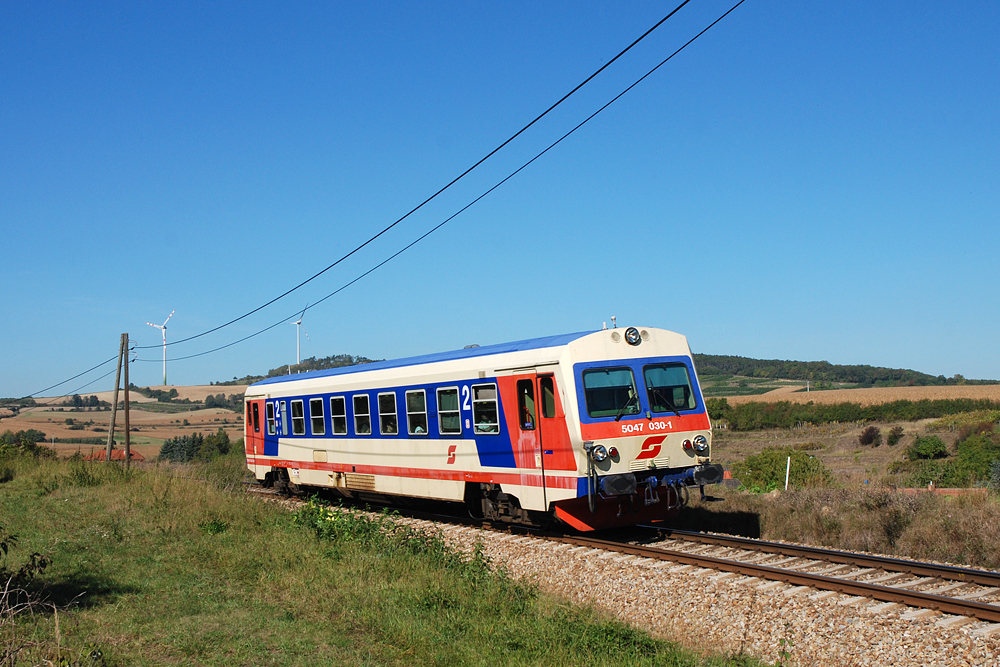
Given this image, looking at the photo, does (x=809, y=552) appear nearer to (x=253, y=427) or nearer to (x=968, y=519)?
(x=968, y=519)

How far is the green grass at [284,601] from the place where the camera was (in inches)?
258

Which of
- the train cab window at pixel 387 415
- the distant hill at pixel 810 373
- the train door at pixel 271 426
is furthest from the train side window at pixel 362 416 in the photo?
the distant hill at pixel 810 373

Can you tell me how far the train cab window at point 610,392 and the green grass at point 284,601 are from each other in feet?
9.73

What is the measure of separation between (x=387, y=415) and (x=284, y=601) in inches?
289

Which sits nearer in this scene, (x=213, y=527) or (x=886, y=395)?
(x=213, y=527)

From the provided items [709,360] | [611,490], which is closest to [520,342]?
[611,490]

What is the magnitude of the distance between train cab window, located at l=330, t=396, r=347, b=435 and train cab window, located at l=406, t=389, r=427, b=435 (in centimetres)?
271

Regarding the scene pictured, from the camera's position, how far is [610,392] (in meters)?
11.9

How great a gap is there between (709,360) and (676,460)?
5131 inches

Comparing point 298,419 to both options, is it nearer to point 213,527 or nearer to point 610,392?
point 213,527

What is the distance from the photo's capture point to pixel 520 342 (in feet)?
43.3

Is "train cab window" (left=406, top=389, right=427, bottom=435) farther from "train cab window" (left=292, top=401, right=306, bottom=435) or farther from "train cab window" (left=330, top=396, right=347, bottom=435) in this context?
"train cab window" (left=292, top=401, right=306, bottom=435)

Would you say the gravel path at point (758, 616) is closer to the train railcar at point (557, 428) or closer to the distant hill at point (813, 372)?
the train railcar at point (557, 428)

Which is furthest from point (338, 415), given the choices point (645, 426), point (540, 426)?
point (645, 426)
